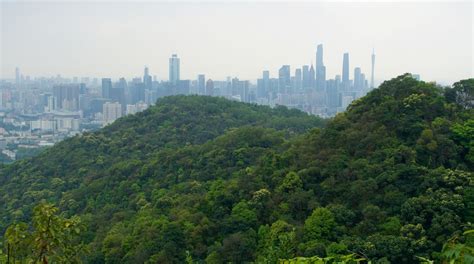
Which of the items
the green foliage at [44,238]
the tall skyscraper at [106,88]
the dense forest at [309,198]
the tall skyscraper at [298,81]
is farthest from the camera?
the tall skyscraper at [106,88]

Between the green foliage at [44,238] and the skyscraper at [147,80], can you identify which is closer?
the green foliage at [44,238]

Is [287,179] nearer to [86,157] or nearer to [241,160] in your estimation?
[241,160]

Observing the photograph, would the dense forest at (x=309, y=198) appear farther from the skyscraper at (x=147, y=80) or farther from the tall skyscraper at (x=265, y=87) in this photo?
the skyscraper at (x=147, y=80)

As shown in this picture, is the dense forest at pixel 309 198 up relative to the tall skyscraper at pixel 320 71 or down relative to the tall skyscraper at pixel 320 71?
down

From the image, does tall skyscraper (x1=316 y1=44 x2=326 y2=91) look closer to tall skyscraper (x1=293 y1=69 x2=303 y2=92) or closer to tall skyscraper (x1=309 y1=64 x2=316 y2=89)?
tall skyscraper (x1=309 y1=64 x2=316 y2=89)

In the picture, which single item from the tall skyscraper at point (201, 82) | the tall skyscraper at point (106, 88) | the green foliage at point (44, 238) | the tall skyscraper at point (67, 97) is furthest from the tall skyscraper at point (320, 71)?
the green foliage at point (44, 238)

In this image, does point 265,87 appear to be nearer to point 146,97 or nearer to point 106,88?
point 146,97

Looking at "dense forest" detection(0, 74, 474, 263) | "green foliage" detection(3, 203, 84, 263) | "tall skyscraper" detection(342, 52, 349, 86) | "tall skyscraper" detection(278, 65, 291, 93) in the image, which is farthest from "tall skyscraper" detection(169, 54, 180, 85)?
"green foliage" detection(3, 203, 84, 263)
